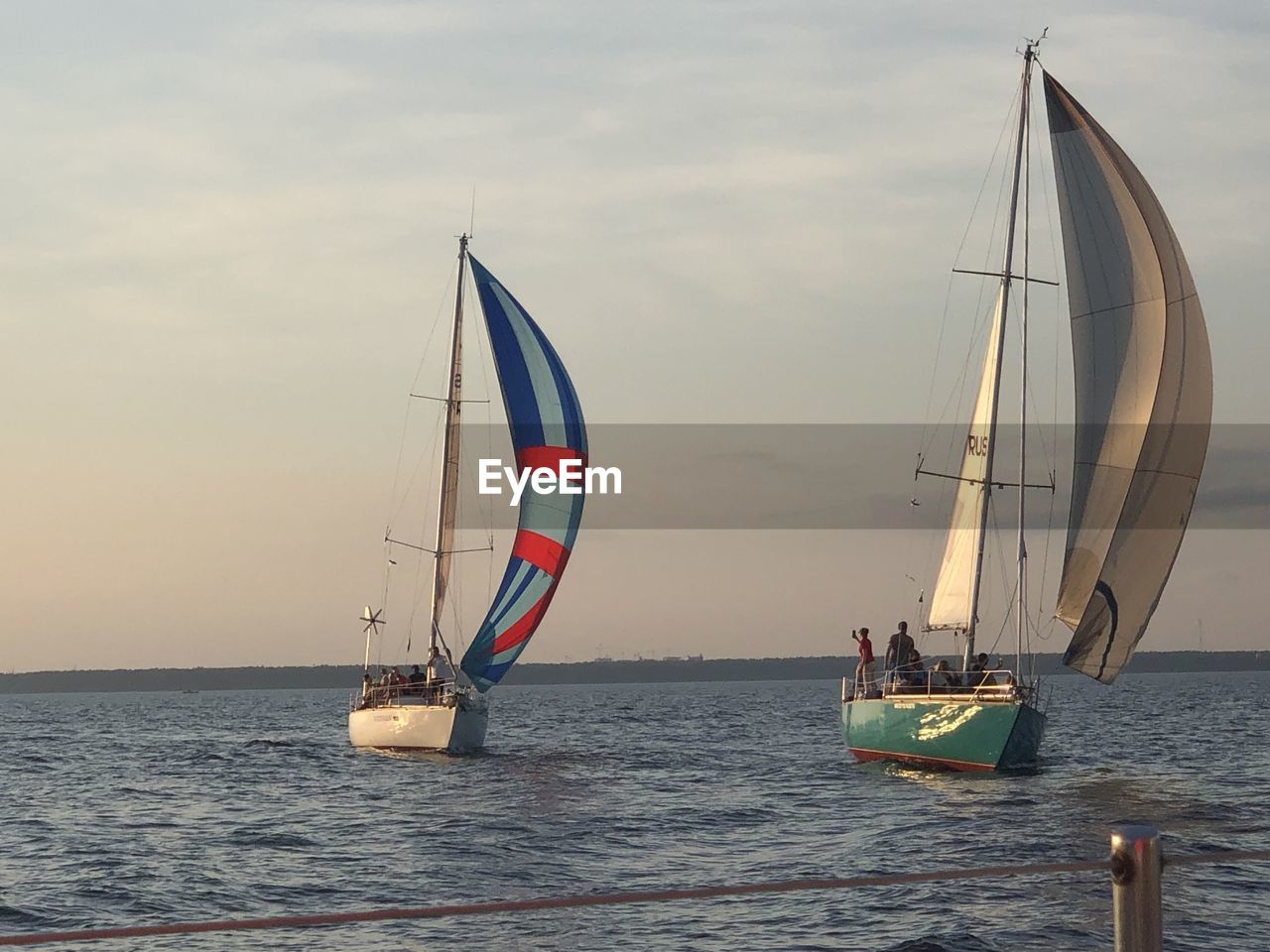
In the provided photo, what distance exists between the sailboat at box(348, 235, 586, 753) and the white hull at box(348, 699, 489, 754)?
0.02m

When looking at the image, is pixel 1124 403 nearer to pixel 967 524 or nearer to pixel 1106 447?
pixel 1106 447

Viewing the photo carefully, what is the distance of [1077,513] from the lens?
2762cm

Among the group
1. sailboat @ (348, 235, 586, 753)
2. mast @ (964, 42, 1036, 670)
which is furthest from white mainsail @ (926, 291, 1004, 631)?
sailboat @ (348, 235, 586, 753)

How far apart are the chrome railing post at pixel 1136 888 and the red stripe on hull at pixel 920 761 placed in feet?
83.2

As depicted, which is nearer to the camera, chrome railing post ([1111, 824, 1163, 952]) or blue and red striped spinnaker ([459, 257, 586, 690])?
chrome railing post ([1111, 824, 1163, 952])

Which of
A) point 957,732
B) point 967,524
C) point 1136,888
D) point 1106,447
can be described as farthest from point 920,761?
point 1136,888

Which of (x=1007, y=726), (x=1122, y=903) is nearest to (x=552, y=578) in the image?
(x=1007, y=726)

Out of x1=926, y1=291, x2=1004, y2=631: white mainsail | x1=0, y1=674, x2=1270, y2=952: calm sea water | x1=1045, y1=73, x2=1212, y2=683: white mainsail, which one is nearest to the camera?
x1=0, y1=674, x2=1270, y2=952: calm sea water

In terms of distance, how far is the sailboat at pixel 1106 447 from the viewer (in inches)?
1066

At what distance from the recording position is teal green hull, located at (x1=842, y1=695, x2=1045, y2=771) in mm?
27766

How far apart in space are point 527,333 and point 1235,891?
24.9 metres

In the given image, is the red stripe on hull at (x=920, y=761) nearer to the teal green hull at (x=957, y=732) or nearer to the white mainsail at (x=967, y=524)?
the teal green hull at (x=957, y=732)

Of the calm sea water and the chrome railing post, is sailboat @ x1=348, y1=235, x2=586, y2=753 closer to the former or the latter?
the calm sea water

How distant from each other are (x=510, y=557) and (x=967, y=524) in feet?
38.6
